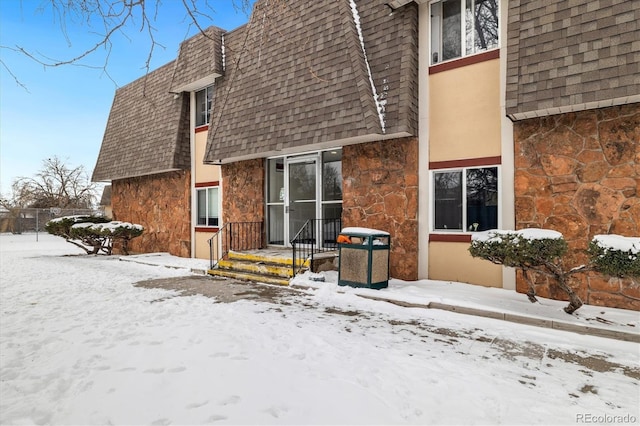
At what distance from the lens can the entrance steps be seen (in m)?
8.44

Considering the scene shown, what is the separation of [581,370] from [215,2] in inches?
196

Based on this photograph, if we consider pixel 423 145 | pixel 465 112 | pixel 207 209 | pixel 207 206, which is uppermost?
pixel 465 112

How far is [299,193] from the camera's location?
33.9 ft

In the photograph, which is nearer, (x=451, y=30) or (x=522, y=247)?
(x=522, y=247)

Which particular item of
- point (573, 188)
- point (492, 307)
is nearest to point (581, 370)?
point (492, 307)

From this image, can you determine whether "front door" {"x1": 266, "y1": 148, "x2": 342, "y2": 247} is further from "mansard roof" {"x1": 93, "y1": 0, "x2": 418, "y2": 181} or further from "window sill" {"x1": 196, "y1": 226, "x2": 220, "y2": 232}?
"window sill" {"x1": 196, "y1": 226, "x2": 220, "y2": 232}

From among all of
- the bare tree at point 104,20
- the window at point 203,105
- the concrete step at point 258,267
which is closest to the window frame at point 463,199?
the concrete step at point 258,267

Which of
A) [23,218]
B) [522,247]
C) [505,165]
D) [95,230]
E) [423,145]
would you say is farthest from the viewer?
[23,218]

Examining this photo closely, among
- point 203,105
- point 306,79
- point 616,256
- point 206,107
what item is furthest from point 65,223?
point 616,256

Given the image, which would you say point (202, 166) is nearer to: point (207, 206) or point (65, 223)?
point (207, 206)

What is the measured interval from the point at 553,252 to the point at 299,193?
6.64 metres

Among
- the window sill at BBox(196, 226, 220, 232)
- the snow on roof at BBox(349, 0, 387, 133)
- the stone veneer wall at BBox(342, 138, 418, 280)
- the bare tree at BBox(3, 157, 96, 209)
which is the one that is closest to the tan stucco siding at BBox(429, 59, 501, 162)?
the stone veneer wall at BBox(342, 138, 418, 280)

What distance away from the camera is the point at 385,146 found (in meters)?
8.16

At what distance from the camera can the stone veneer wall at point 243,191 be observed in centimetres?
1085
